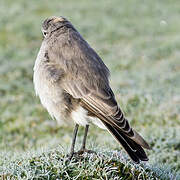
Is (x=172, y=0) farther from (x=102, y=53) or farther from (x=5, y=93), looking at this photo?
(x=5, y=93)

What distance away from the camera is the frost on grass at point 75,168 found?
4.37 metres

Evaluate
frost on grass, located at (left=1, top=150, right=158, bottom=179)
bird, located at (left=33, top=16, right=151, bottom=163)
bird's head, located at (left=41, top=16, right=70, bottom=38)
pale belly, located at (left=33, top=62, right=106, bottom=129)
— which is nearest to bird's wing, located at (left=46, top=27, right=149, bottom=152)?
bird, located at (left=33, top=16, right=151, bottom=163)

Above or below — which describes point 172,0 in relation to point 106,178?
above

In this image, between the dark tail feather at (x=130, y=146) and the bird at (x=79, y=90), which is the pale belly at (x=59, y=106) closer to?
the bird at (x=79, y=90)

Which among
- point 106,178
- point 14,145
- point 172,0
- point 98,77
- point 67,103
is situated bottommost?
point 14,145

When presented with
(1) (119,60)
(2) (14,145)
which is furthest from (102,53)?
(2) (14,145)

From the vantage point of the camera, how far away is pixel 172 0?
27.2m

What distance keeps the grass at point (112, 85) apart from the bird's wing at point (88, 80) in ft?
1.90

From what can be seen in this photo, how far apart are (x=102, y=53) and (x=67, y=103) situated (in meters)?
13.3

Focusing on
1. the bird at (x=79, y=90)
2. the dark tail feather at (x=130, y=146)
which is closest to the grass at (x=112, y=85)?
the dark tail feather at (x=130, y=146)

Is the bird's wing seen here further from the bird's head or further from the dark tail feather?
the bird's head

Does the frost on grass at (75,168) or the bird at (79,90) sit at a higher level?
the bird at (79,90)

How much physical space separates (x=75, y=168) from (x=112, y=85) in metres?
8.16

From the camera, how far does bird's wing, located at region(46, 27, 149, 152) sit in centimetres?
455
